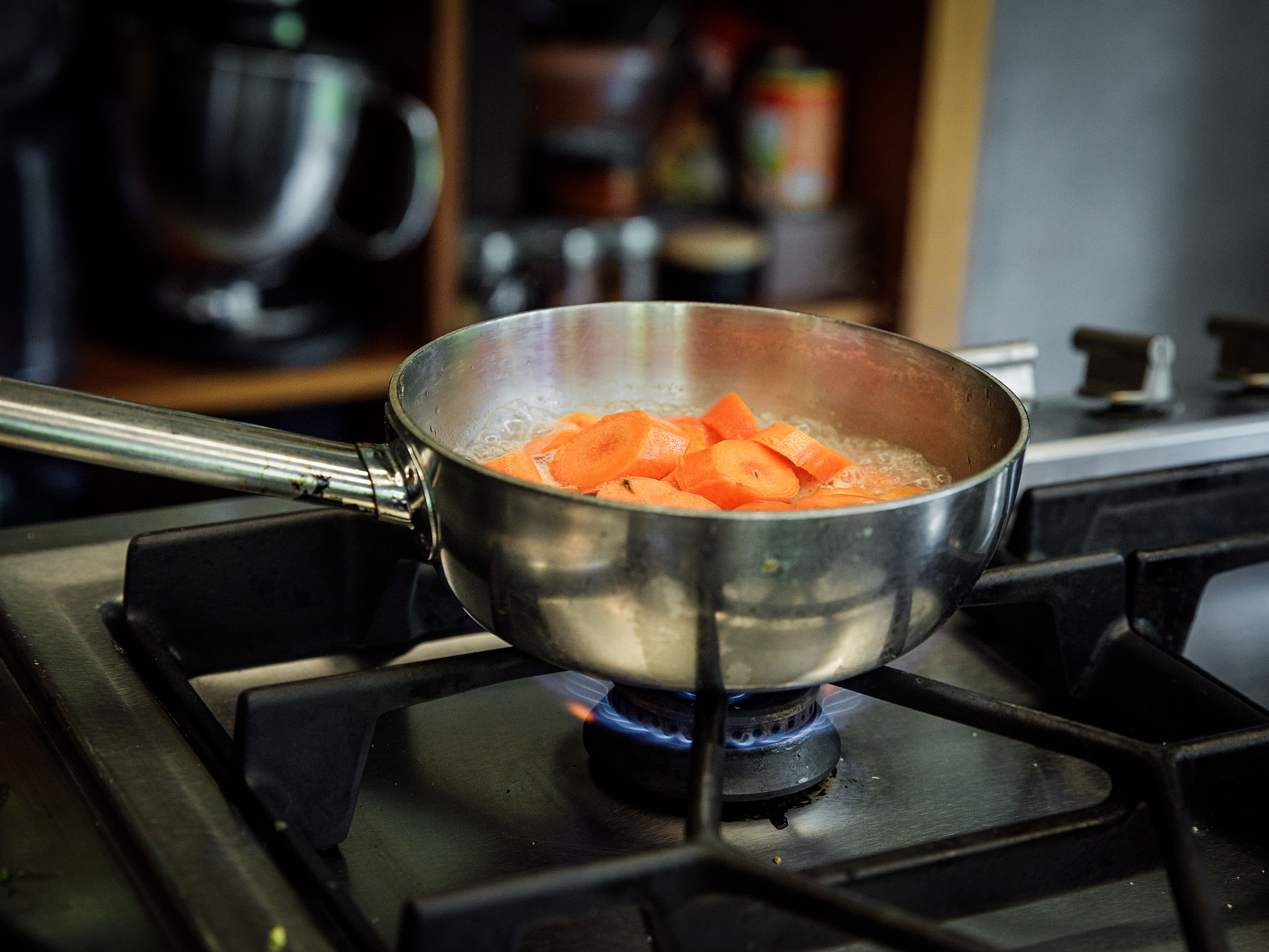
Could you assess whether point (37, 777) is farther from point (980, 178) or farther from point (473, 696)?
point (980, 178)

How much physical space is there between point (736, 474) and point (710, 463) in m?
0.01

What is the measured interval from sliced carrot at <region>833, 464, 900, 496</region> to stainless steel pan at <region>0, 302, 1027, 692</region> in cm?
4

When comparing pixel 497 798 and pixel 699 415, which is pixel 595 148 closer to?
pixel 699 415

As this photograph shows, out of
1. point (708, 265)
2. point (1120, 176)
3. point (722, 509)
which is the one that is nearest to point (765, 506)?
point (722, 509)

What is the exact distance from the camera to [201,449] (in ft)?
1.54

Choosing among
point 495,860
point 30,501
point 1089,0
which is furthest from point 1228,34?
point 495,860

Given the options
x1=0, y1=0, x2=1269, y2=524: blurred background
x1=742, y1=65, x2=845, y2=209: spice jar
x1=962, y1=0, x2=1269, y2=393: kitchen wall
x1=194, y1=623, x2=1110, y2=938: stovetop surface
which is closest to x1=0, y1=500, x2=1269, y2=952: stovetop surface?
x1=194, y1=623, x2=1110, y2=938: stovetop surface

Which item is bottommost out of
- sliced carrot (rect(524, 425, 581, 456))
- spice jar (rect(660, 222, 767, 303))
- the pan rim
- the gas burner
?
the gas burner

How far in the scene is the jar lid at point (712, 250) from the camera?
168cm

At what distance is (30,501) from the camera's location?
59.6 inches

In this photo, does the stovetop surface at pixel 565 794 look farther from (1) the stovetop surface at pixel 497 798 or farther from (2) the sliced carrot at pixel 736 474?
(2) the sliced carrot at pixel 736 474

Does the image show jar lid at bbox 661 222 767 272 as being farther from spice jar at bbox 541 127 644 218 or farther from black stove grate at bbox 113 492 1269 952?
black stove grate at bbox 113 492 1269 952

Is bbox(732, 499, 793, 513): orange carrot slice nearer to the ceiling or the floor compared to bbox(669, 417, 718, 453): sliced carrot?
nearer to the floor

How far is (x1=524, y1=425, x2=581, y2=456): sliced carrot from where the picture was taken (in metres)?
0.58
